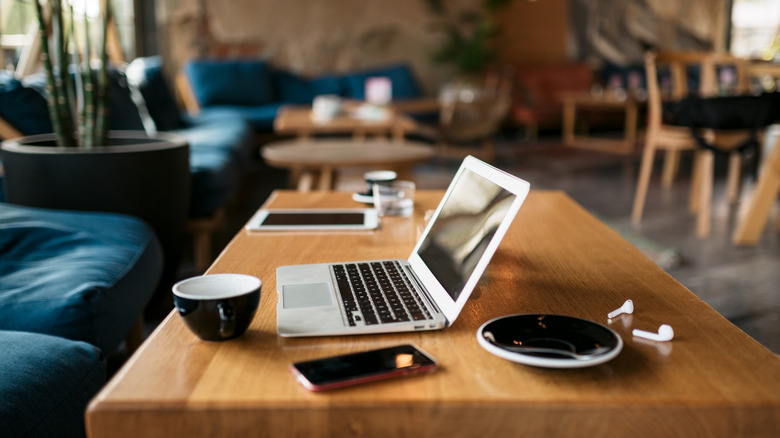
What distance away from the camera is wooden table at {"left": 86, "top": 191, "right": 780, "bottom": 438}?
67cm

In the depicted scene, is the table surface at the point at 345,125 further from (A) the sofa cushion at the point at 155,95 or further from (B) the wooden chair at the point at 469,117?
(B) the wooden chair at the point at 469,117

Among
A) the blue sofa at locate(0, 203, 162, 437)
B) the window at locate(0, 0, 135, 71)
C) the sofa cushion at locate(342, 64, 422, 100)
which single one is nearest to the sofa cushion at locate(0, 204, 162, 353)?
the blue sofa at locate(0, 203, 162, 437)

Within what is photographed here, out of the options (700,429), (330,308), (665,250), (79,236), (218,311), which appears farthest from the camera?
(665,250)

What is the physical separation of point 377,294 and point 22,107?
2.02 meters

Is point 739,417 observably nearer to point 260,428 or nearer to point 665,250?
point 260,428

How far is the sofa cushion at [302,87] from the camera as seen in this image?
22.5 ft

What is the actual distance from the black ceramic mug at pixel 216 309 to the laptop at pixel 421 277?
62mm

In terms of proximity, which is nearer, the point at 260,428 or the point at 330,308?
the point at 260,428

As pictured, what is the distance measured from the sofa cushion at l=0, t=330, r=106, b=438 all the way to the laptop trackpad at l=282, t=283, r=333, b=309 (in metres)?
0.39

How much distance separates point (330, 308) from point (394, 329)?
111 mm

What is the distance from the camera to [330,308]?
3.02ft

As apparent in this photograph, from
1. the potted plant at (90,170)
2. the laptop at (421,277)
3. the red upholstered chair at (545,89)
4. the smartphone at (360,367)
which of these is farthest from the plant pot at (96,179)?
the red upholstered chair at (545,89)

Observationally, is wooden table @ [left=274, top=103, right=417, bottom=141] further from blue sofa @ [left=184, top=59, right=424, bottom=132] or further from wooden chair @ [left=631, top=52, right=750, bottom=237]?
blue sofa @ [left=184, top=59, right=424, bottom=132]

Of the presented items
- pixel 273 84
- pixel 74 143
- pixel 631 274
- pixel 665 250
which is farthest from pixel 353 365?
pixel 273 84
